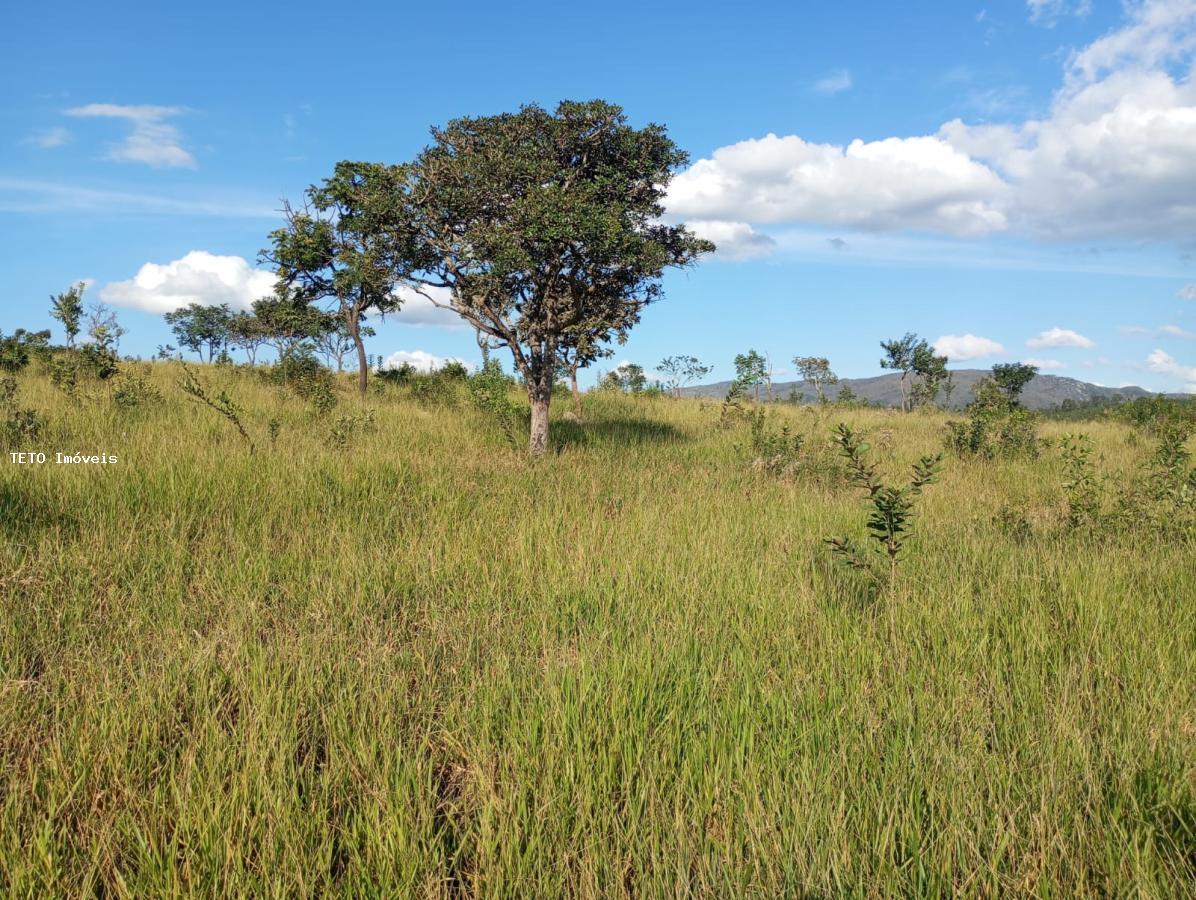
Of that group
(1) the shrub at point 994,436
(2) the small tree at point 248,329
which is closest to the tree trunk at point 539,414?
(1) the shrub at point 994,436

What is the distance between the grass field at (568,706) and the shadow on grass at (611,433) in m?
6.10

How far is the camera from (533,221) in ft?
35.6

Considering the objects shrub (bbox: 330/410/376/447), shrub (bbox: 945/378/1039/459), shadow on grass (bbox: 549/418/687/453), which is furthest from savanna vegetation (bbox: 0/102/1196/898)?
shrub (bbox: 945/378/1039/459)

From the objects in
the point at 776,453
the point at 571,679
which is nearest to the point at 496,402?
the point at 776,453

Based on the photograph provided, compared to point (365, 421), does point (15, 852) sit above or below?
below

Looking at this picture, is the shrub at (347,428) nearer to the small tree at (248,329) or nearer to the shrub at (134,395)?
the shrub at (134,395)

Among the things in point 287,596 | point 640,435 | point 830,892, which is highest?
point 640,435

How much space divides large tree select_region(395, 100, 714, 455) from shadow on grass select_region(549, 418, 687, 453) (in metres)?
1.53

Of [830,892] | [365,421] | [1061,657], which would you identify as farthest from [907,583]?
[365,421]

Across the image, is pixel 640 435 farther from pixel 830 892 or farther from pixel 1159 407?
pixel 1159 407

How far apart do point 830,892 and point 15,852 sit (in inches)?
112

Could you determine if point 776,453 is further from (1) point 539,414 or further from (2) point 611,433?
(1) point 539,414

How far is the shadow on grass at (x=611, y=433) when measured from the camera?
42.8ft

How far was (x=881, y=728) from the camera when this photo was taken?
3133 mm
